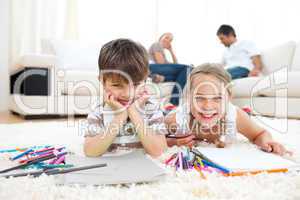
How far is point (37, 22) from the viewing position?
334 cm

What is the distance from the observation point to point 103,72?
891 millimetres

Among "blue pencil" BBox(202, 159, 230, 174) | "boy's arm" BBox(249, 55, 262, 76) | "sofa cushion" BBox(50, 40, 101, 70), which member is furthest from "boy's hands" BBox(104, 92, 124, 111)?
"boy's arm" BBox(249, 55, 262, 76)

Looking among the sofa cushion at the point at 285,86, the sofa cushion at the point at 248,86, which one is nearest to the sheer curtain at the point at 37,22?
the sofa cushion at the point at 248,86

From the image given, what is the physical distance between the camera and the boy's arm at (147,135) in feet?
2.79

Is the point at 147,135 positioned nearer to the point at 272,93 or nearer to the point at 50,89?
the point at 50,89

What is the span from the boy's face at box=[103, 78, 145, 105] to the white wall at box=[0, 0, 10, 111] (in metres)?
2.83

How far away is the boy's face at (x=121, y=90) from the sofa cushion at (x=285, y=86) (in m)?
1.79

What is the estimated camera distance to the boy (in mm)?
850

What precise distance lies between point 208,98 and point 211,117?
0.25 feet

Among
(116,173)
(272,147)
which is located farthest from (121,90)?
(272,147)

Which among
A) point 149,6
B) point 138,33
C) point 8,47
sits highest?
point 149,6

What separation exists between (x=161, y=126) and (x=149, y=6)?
10.00 ft

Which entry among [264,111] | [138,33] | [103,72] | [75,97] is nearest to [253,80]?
[264,111]

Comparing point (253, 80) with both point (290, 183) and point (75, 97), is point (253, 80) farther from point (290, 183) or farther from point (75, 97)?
point (290, 183)
